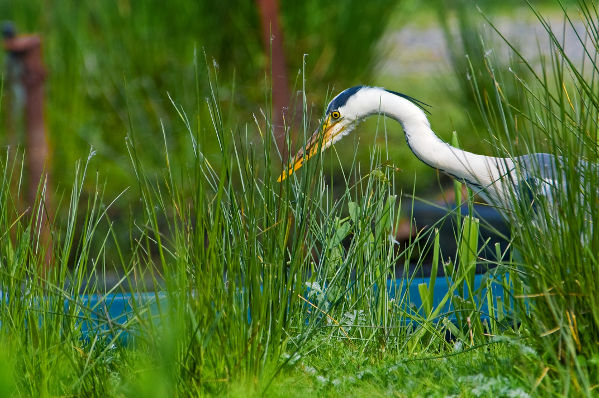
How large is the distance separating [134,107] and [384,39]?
1253 mm

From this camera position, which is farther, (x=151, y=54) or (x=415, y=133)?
(x=151, y=54)

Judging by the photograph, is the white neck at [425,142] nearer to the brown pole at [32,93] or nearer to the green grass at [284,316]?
the green grass at [284,316]

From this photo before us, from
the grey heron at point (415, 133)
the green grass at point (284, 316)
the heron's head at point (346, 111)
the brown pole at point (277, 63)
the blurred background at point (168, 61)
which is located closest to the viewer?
the green grass at point (284, 316)

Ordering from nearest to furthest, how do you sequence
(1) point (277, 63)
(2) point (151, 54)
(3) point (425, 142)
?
(3) point (425, 142) < (1) point (277, 63) < (2) point (151, 54)

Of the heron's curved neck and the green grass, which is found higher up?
the heron's curved neck

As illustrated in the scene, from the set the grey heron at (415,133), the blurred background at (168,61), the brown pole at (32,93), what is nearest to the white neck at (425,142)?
the grey heron at (415,133)

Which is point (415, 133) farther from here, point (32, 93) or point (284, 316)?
point (32, 93)

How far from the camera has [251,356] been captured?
1.34 meters

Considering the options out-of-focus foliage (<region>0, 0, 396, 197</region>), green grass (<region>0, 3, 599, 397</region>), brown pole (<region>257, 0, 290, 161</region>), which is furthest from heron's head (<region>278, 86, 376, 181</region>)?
out-of-focus foliage (<region>0, 0, 396, 197</region>)

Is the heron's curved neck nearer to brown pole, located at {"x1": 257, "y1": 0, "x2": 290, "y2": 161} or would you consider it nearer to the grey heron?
the grey heron

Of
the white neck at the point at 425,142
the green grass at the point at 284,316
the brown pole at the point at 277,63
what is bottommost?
the green grass at the point at 284,316

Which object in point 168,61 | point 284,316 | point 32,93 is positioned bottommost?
point 284,316

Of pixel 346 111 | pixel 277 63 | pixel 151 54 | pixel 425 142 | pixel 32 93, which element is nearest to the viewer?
pixel 425 142

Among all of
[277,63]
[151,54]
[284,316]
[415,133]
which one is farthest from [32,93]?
[284,316]
